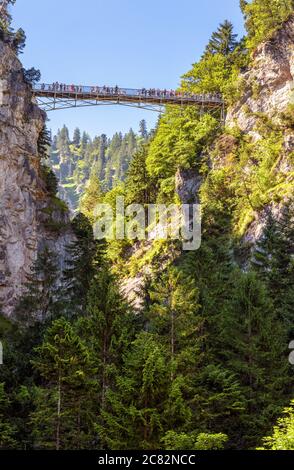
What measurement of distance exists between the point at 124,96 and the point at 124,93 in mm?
329

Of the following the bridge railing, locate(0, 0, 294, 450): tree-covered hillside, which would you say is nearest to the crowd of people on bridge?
the bridge railing

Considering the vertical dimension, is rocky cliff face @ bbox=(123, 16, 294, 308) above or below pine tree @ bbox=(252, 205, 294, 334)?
above

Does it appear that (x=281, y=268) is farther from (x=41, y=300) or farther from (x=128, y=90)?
(x=128, y=90)

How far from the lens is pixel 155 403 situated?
63.2 feet

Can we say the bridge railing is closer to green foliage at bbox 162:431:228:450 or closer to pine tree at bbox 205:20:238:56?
pine tree at bbox 205:20:238:56

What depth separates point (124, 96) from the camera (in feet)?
188

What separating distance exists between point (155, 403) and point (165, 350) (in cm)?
343

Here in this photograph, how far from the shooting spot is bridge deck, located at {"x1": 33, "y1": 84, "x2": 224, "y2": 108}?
55.9 m

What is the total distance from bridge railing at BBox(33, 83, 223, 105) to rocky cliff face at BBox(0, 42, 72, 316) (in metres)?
4.38

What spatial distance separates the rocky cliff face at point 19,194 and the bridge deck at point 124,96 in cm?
435

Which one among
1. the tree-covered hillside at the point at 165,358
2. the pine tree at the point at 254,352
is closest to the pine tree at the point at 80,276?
the tree-covered hillside at the point at 165,358

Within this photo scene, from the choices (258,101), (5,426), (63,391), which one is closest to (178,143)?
(258,101)
